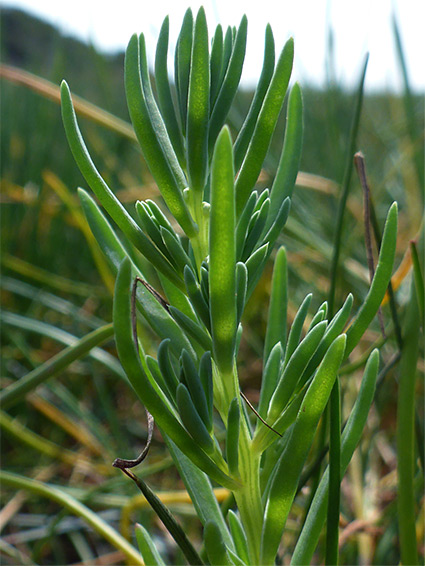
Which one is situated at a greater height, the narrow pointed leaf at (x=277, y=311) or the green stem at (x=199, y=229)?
the green stem at (x=199, y=229)

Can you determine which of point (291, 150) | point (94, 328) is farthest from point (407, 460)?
point (94, 328)

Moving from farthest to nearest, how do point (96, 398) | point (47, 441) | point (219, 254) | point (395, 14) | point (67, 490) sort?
point (96, 398), point (47, 441), point (67, 490), point (395, 14), point (219, 254)

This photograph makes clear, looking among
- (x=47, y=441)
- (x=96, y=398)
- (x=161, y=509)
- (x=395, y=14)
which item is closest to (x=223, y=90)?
(x=161, y=509)

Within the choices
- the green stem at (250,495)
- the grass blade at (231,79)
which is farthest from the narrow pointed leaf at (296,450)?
Result: the grass blade at (231,79)

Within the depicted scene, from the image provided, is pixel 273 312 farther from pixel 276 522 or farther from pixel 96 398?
pixel 96 398

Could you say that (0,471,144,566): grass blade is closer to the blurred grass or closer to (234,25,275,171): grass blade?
the blurred grass

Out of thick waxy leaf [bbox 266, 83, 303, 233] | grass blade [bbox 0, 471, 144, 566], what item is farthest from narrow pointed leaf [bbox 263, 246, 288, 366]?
grass blade [bbox 0, 471, 144, 566]

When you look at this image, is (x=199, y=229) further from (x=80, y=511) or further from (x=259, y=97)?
(x=80, y=511)

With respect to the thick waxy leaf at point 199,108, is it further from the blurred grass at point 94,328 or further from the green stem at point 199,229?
the blurred grass at point 94,328
